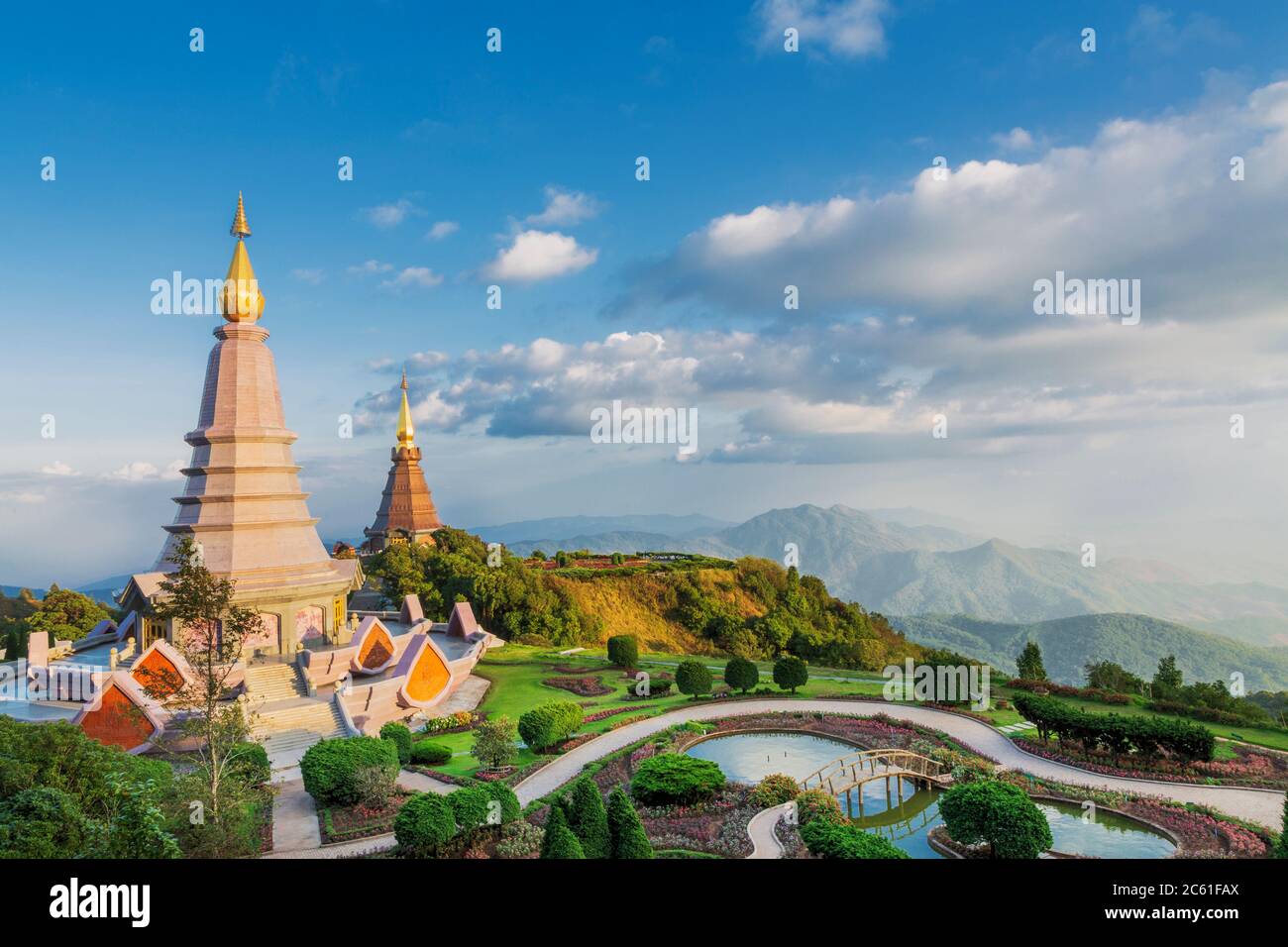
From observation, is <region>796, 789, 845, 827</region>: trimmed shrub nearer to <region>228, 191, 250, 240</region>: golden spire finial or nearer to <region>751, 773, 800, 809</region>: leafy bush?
<region>751, 773, 800, 809</region>: leafy bush

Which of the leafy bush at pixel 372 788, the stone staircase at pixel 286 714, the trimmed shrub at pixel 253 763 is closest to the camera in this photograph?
the leafy bush at pixel 372 788

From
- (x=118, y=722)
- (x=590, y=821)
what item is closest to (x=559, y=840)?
(x=590, y=821)

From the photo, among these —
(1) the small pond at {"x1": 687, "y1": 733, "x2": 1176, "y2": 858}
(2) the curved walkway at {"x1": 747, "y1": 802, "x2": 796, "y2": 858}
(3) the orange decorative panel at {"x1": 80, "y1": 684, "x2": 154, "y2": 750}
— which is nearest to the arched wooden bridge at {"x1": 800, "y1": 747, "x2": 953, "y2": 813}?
(1) the small pond at {"x1": 687, "y1": 733, "x2": 1176, "y2": 858}

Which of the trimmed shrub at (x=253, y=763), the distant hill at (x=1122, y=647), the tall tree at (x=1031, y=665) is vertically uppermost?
the trimmed shrub at (x=253, y=763)

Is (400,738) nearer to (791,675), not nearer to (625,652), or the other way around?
(625,652)

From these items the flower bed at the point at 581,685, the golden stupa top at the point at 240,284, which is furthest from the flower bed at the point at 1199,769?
the golden stupa top at the point at 240,284

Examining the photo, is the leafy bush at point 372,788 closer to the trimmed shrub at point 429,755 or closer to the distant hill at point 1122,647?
the trimmed shrub at point 429,755
